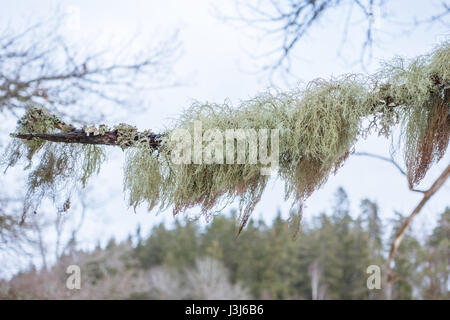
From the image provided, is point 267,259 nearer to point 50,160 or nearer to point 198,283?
point 198,283

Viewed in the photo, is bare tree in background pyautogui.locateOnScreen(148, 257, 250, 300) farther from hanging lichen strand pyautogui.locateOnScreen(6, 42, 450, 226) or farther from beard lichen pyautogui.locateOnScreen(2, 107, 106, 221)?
hanging lichen strand pyautogui.locateOnScreen(6, 42, 450, 226)

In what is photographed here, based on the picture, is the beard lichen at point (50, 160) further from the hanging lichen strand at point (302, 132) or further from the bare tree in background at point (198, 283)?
the bare tree in background at point (198, 283)

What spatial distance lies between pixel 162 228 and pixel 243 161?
58.9ft

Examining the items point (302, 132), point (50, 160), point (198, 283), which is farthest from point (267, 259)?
point (302, 132)

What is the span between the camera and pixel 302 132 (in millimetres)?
1247

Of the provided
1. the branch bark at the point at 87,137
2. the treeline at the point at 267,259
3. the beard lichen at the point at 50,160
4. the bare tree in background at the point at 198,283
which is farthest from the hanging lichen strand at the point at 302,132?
the bare tree in background at the point at 198,283

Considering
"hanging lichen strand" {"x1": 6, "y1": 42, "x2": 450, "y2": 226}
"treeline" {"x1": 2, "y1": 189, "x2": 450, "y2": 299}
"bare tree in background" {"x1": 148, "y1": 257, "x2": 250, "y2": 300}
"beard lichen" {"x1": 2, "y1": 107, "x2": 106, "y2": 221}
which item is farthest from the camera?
"treeline" {"x1": 2, "y1": 189, "x2": 450, "y2": 299}

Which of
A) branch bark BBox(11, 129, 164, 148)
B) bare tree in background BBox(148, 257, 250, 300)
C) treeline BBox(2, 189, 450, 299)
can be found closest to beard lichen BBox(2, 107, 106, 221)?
branch bark BBox(11, 129, 164, 148)

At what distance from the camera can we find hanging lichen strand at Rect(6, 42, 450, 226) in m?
1.24

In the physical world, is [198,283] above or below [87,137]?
below
